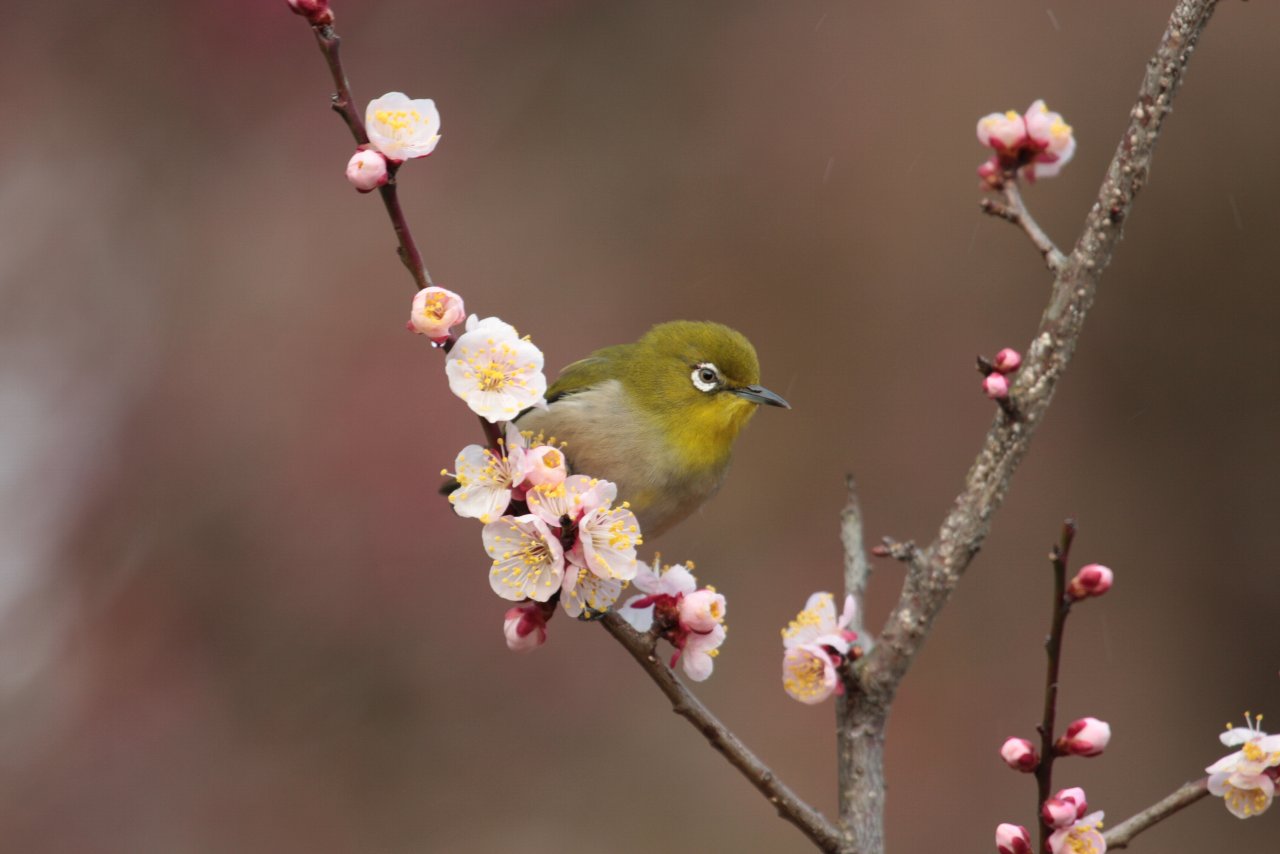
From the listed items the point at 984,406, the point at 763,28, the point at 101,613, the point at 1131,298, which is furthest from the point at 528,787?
the point at 763,28

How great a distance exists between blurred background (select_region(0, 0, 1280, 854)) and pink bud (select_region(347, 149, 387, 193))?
14.9 feet

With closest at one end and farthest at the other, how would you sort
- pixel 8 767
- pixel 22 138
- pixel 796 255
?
pixel 8 767
pixel 22 138
pixel 796 255

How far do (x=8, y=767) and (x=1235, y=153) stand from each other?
738 cm

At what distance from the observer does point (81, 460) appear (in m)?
6.32

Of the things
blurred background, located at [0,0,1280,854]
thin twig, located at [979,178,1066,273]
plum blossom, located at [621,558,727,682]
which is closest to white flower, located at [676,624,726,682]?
plum blossom, located at [621,558,727,682]

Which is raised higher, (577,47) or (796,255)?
(577,47)

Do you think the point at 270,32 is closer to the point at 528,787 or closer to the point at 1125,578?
the point at 528,787

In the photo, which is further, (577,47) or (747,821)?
(577,47)

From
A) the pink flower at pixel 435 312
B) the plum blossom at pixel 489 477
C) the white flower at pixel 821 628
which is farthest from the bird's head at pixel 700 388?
the pink flower at pixel 435 312

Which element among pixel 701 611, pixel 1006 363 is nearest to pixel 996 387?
pixel 1006 363

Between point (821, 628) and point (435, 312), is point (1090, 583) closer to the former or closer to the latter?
point (821, 628)

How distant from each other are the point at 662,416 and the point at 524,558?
174cm

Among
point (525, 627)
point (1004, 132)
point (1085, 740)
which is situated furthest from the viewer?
point (1004, 132)

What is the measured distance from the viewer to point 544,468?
221 centimetres
